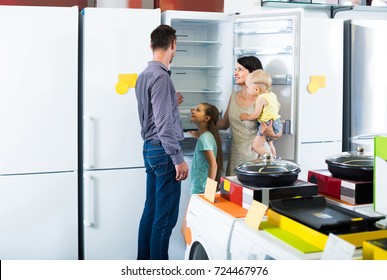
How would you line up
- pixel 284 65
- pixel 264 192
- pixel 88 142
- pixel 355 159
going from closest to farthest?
pixel 264 192 → pixel 355 159 → pixel 88 142 → pixel 284 65

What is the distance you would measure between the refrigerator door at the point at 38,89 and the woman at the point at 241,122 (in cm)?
101

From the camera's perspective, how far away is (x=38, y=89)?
10.6 feet

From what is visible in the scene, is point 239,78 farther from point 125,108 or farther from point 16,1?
point 16,1

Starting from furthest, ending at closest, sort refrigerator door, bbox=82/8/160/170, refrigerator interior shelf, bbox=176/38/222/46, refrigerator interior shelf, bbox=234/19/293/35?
refrigerator interior shelf, bbox=176/38/222/46 < refrigerator interior shelf, bbox=234/19/293/35 < refrigerator door, bbox=82/8/160/170

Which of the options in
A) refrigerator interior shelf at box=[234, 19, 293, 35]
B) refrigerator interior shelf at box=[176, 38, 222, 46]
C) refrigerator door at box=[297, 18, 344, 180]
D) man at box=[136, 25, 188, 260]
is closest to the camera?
man at box=[136, 25, 188, 260]

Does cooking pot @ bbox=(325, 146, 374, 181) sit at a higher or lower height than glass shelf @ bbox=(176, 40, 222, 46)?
lower

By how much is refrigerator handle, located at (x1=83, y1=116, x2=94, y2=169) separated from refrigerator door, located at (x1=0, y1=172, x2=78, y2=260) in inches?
4.5

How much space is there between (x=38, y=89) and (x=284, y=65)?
63.6 inches

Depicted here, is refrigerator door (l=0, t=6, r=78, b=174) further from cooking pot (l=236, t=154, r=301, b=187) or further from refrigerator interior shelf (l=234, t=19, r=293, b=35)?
cooking pot (l=236, t=154, r=301, b=187)

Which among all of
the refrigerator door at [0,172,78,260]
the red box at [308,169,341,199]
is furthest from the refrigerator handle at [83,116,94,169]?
the red box at [308,169,341,199]

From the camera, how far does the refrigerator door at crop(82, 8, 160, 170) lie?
3.31 m

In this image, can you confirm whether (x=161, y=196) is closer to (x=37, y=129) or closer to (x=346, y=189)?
(x=37, y=129)

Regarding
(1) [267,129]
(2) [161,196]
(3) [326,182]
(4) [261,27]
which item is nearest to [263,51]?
(4) [261,27]

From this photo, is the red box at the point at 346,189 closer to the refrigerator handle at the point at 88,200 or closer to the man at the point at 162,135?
the man at the point at 162,135
